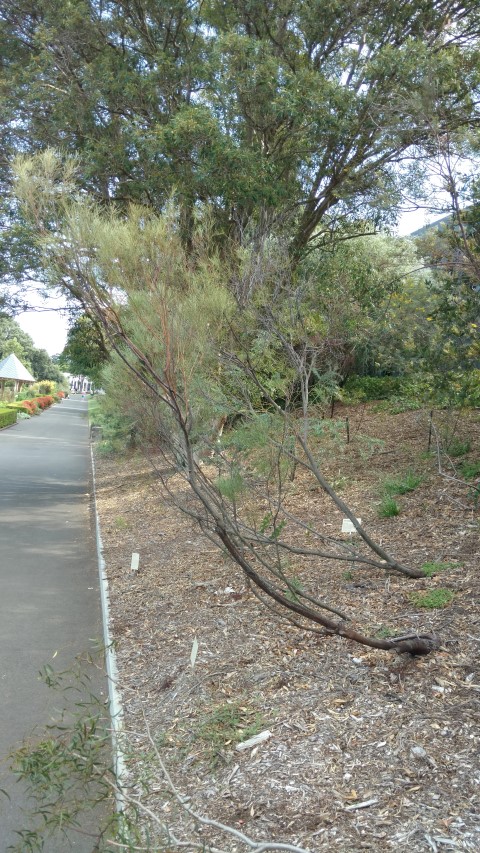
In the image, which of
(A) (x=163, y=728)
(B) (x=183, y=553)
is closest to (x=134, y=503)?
(B) (x=183, y=553)

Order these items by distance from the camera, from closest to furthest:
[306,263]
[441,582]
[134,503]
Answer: [441,582], [306,263], [134,503]

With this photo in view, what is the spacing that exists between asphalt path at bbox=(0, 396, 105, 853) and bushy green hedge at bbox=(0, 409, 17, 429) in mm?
18021

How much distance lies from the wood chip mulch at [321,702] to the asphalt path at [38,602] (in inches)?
18.2

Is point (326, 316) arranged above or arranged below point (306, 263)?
below

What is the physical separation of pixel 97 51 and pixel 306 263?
5.59 metres

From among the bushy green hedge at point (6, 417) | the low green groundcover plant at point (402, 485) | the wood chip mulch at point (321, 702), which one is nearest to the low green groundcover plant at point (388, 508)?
the wood chip mulch at point (321, 702)

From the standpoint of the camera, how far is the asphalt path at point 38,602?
15.3 feet

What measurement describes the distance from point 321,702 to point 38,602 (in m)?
4.22

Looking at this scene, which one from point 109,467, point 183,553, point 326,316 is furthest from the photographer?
point 109,467

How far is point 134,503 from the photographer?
42.9ft

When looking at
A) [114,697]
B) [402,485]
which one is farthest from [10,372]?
[114,697]

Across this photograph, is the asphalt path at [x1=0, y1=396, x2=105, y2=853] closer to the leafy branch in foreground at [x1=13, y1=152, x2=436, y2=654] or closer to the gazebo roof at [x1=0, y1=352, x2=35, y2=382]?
the leafy branch in foreground at [x1=13, y1=152, x2=436, y2=654]

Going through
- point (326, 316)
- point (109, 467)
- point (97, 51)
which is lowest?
point (109, 467)

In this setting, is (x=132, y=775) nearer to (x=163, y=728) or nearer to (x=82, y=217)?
(x=163, y=728)
